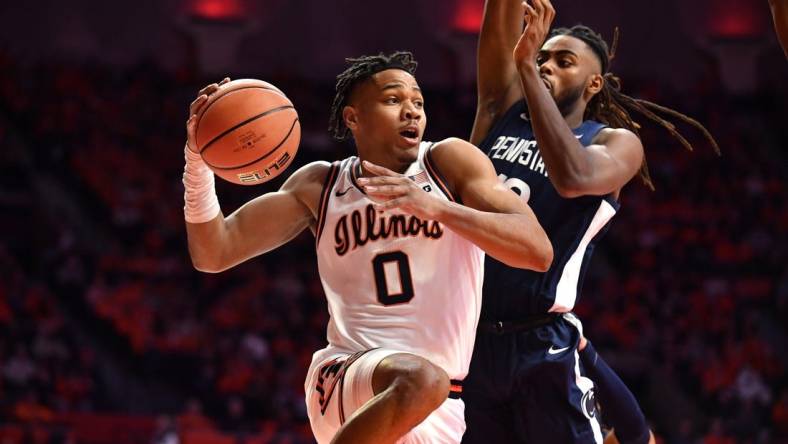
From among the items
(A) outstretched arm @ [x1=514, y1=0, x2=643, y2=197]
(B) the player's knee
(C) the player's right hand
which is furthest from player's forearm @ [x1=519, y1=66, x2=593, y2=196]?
(C) the player's right hand

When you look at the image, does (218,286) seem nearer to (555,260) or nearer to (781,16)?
(555,260)

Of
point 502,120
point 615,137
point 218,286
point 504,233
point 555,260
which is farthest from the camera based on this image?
point 218,286

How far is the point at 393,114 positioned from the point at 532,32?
Result: 2.06 feet

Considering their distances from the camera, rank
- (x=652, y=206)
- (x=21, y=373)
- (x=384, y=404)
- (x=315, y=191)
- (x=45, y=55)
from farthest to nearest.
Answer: (x=45, y=55) < (x=652, y=206) < (x=21, y=373) < (x=315, y=191) < (x=384, y=404)

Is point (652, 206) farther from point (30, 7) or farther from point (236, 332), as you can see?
point (30, 7)

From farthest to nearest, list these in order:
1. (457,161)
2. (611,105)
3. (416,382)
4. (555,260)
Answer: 1. (611,105)
2. (555,260)
3. (457,161)
4. (416,382)

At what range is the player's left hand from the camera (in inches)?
140

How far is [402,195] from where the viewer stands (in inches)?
140

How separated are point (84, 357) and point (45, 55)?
8536 mm

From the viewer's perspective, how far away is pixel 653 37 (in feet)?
69.2

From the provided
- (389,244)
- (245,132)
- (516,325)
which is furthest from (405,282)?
(245,132)

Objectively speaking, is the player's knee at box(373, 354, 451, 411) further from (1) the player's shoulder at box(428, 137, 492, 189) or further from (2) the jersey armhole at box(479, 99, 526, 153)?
(2) the jersey armhole at box(479, 99, 526, 153)

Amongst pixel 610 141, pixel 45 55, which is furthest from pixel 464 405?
pixel 45 55

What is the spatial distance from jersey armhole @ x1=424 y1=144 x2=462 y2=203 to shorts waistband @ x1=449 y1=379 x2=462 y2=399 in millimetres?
675
